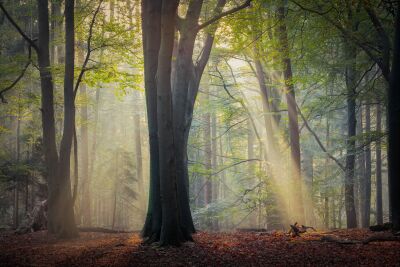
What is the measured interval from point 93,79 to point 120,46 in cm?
143

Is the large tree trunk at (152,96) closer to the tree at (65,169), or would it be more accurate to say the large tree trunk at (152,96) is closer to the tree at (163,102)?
the tree at (163,102)

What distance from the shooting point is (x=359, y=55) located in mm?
12430

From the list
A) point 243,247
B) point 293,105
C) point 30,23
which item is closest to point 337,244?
point 243,247

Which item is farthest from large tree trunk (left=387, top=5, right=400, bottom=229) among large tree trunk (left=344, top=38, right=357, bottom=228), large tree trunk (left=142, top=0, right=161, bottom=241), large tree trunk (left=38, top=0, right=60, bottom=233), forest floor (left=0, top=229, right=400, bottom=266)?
large tree trunk (left=38, top=0, right=60, bottom=233)

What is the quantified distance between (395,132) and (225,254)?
14.7 feet

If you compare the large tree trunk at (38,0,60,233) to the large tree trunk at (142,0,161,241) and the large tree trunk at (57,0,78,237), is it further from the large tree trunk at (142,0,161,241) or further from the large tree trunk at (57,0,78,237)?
the large tree trunk at (142,0,161,241)

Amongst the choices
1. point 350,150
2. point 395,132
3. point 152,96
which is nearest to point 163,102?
point 152,96

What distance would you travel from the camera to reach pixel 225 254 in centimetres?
670

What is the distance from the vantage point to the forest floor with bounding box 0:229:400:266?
591 cm

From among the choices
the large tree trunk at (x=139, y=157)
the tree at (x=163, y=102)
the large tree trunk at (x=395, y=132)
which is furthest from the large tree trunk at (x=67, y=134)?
the large tree trunk at (x=139, y=157)

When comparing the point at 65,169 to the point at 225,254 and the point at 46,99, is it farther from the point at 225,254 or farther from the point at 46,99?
the point at 225,254

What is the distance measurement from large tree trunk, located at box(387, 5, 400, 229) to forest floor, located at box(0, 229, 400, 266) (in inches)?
38.0

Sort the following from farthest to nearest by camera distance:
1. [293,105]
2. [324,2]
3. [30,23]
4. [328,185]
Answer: [30,23], [328,185], [293,105], [324,2]

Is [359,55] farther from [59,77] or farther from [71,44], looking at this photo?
[59,77]
